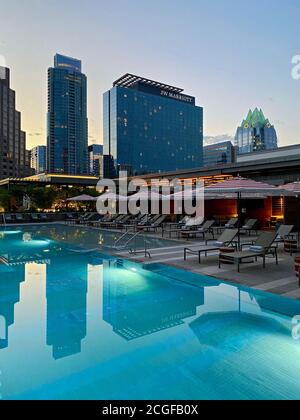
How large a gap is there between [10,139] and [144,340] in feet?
455

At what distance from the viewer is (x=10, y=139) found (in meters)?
125

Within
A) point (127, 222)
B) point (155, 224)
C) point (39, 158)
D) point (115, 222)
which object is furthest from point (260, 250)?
point (39, 158)

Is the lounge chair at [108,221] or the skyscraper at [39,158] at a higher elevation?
the skyscraper at [39,158]

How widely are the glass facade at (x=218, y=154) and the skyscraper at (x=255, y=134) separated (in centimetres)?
540

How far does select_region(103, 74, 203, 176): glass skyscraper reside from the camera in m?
110

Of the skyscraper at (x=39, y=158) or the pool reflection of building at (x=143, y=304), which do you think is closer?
the pool reflection of building at (x=143, y=304)

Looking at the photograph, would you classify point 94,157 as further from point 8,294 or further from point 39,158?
point 8,294

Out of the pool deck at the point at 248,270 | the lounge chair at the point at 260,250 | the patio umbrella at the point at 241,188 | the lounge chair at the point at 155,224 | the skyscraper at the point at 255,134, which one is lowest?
the pool deck at the point at 248,270

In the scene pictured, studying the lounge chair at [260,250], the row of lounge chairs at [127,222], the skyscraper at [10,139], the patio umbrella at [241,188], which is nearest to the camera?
the lounge chair at [260,250]

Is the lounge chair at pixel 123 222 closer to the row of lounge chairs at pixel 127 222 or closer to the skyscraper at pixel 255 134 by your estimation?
the row of lounge chairs at pixel 127 222

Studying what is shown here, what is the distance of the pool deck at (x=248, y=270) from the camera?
6255 millimetres

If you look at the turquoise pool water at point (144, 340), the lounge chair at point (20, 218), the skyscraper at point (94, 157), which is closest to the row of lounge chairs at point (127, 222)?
the lounge chair at point (20, 218)

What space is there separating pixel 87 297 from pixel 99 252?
5238 mm
